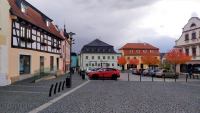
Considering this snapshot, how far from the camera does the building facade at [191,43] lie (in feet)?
123

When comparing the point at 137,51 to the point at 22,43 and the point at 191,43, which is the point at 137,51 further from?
the point at 22,43

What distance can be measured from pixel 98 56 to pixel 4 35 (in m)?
52.8

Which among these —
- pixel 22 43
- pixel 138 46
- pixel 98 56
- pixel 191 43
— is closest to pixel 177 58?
pixel 191 43

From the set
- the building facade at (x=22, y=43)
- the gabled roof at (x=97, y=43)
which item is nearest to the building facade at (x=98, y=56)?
the gabled roof at (x=97, y=43)

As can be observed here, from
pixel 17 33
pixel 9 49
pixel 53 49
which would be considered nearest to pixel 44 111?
pixel 9 49

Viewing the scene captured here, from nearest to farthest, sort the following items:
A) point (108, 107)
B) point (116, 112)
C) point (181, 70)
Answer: point (116, 112)
point (108, 107)
point (181, 70)

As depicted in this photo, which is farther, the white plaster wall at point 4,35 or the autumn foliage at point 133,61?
the autumn foliage at point 133,61

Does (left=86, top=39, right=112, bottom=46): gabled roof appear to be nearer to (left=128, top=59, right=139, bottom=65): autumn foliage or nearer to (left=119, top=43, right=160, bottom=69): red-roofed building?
(left=119, top=43, right=160, bottom=69): red-roofed building

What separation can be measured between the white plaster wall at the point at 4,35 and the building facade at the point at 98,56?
49.7 metres

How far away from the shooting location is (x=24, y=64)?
755 inches

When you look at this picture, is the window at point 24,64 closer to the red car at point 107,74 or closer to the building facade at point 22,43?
the building facade at point 22,43

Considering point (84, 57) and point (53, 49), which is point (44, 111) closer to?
point (53, 49)

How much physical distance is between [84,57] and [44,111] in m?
59.2

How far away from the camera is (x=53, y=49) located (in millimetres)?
28344
